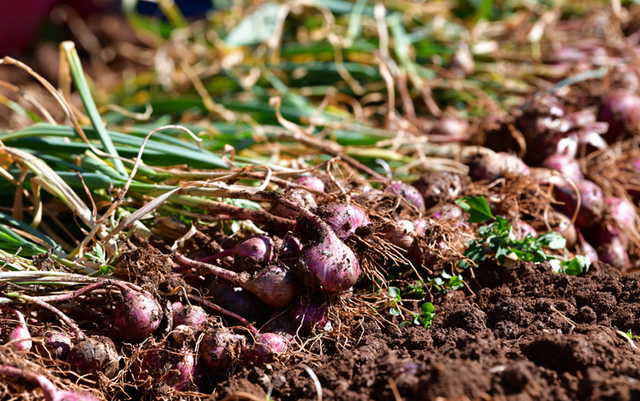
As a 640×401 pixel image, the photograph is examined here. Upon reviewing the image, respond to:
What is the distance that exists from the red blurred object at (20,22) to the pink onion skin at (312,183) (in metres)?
4.25

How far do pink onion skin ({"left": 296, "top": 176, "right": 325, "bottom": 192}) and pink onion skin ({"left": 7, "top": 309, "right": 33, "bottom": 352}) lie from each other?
96 centimetres

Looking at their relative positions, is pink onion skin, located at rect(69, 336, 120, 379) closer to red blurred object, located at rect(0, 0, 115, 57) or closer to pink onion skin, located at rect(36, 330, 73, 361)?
pink onion skin, located at rect(36, 330, 73, 361)

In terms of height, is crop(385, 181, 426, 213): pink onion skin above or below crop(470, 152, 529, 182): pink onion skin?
above

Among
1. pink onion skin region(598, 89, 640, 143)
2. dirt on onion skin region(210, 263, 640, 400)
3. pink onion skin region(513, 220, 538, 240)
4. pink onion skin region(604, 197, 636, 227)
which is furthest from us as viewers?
pink onion skin region(598, 89, 640, 143)

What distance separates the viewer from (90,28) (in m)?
4.90

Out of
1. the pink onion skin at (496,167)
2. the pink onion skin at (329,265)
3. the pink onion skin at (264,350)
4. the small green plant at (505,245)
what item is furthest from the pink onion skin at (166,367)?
the pink onion skin at (496,167)

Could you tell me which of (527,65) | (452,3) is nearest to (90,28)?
(452,3)

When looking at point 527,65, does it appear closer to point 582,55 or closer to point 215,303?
point 582,55

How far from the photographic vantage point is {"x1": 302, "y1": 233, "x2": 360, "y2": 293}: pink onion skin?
139cm

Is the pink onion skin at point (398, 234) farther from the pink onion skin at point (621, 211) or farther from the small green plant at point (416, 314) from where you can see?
the pink onion skin at point (621, 211)

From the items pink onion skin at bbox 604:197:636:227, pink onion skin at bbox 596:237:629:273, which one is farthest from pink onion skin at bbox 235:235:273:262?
pink onion skin at bbox 604:197:636:227

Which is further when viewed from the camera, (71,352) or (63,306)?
(63,306)

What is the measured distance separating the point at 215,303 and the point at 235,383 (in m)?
0.30

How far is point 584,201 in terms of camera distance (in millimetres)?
2031
